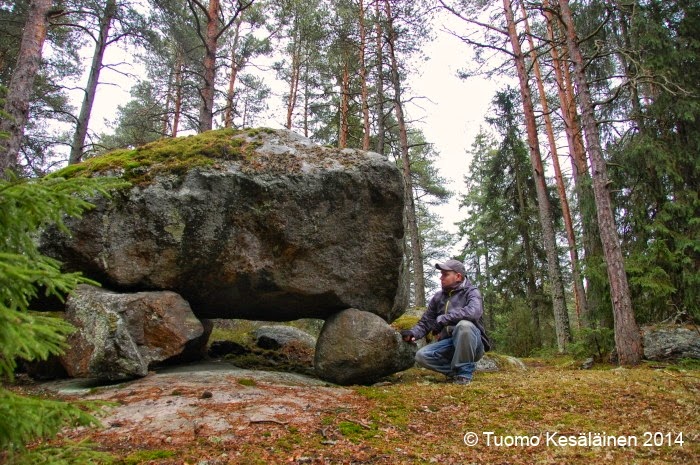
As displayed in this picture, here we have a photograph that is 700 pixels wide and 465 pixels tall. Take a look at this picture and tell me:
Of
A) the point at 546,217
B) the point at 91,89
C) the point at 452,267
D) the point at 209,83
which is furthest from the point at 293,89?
the point at 452,267

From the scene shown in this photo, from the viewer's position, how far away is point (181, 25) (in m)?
13.4

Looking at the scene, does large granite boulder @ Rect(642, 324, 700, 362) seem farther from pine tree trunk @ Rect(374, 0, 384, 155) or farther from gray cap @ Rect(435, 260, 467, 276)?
pine tree trunk @ Rect(374, 0, 384, 155)

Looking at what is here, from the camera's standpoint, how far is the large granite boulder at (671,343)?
691 cm

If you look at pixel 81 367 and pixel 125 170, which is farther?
pixel 125 170

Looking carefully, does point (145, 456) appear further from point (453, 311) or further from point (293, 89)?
point (293, 89)

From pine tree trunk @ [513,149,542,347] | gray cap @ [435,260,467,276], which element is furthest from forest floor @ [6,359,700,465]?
pine tree trunk @ [513,149,542,347]

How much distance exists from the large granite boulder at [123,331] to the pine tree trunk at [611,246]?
654 cm

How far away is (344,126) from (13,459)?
14711mm

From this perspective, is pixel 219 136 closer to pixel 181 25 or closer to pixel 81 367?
pixel 81 367

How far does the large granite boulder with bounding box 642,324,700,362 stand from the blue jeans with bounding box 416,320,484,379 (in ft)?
11.2

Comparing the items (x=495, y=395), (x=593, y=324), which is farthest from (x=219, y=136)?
(x=593, y=324)

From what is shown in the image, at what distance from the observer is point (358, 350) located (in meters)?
5.52

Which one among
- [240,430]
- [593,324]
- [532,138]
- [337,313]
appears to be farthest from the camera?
[532,138]

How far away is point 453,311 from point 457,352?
0.53 m
